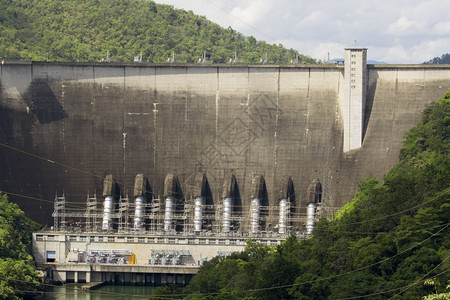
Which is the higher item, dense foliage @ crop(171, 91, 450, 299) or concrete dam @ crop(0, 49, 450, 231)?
concrete dam @ crop(0, 49, 450, 231)

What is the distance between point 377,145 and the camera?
8256 cm

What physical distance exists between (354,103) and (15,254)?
27206 millimetres

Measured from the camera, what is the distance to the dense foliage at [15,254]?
220 ft

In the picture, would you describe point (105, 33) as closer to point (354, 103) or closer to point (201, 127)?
point (201, 127)

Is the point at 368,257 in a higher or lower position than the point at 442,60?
lower

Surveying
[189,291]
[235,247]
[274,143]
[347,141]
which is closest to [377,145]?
[347,141]

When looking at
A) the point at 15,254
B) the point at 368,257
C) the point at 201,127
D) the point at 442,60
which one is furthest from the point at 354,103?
the point at 442,60

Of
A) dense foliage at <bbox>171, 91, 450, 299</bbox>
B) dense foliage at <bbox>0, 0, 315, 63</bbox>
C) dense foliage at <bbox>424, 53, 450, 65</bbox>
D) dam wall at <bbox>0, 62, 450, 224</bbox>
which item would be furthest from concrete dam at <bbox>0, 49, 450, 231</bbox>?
dense foliage at <bbox>424, 53, 450, 65</bbox>

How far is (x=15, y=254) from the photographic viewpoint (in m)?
72.6

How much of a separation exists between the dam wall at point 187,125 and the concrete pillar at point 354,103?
0.48 m

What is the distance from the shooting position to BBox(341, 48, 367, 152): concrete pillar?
8250 centimetres

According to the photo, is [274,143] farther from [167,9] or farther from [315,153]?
[167,9]

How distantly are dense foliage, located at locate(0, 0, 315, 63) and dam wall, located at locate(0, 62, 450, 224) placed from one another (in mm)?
25618

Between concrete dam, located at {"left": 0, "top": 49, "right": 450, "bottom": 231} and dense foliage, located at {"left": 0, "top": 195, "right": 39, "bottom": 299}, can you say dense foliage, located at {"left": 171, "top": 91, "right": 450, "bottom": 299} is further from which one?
concrete dam, located at {"left": 0, "top": 49, "right": 450, "bottom": 231}
